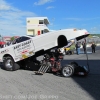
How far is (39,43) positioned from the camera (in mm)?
9883

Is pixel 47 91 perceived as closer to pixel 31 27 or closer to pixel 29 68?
pixel 29 68

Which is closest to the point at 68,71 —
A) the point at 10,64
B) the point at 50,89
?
the point at 50,89

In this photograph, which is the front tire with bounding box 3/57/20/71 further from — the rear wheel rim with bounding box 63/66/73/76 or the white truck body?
the rear wheel rim with bounding box 63/66/73/76

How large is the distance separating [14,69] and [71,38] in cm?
362

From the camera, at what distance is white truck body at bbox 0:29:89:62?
361 inches

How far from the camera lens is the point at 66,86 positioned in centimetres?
734

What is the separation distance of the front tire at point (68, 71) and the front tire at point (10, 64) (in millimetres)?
2911

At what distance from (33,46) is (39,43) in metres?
0.37

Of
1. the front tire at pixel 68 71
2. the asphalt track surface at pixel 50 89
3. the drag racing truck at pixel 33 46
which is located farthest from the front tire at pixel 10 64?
the front tire at pixel 68 71

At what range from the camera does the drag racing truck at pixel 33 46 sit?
924 cm

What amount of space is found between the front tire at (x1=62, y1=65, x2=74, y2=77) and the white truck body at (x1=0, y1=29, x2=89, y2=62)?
1.18m

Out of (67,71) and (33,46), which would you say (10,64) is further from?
(67,71)

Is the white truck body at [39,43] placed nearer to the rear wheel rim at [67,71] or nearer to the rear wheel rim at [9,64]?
the rear wheel rim at [9,64]

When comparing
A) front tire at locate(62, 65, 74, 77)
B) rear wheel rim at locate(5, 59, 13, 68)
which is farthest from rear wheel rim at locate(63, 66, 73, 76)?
rear wheel rim at locate(5, 59, 13, 68)
